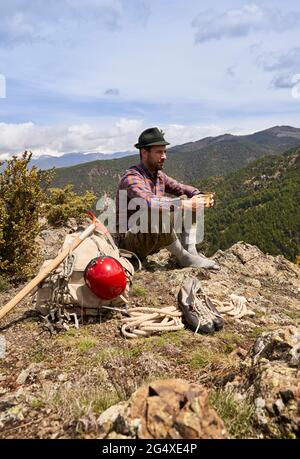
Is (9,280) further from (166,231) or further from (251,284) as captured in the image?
(251,284)

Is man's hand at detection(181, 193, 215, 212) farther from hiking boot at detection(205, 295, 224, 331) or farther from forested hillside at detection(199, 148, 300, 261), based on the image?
forested hillside at detection(199, 148, 300, 261)

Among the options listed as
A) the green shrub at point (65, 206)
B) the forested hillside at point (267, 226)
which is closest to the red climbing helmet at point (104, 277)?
the green shrub at point (65, 206)

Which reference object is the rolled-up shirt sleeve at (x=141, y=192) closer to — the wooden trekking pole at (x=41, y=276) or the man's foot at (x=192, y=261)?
the wooden trekking pole at (x=41, y=276)

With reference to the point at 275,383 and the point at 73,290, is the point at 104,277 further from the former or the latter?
the point at 275,383

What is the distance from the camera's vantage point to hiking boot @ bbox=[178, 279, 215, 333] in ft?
17.6

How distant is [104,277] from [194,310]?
148 centimetres

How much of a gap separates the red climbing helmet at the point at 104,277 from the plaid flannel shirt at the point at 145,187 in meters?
1.86

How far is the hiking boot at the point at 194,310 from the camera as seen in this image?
5.38 meters

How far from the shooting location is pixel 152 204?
683 centimetres

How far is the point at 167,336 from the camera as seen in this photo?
522 centimetres

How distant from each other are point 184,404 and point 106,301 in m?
3.19

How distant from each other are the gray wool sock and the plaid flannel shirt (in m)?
1.19

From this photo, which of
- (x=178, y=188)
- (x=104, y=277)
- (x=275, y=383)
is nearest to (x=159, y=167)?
(x=178, y=188)

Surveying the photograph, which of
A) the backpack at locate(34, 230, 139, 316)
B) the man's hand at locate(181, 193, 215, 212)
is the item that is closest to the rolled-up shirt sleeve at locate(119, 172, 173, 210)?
the man's hand at locate(181, 193, 215, 212)
